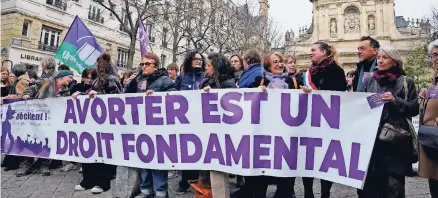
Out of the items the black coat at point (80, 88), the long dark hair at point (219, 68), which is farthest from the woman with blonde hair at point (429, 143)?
the black coat at point (80, 88)

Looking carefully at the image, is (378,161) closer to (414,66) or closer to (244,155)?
(244,155)

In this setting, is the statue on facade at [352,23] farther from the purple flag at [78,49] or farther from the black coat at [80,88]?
the black coat at [80,88]

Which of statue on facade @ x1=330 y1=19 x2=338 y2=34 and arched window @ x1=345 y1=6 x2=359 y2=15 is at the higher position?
arched window @ x1=345 y1=6 x2=359 y2=15

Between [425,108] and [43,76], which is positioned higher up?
[43,76]

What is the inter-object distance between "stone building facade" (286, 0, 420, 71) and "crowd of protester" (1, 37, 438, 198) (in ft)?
114

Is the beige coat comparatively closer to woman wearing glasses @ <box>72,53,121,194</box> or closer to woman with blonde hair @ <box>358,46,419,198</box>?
woman with blonde hair @ <box>358,46,419,198</box>

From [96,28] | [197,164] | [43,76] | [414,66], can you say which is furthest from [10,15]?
[414,66]

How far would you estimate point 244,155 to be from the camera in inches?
130

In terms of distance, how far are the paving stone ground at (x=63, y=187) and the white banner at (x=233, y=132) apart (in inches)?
19.5

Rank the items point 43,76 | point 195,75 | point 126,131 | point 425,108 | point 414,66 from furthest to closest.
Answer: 1. point 414,66
2. point 43,76
3. point 195,75
4. point 126,131
5. point 425,108

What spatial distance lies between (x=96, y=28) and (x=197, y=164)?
78.4ft

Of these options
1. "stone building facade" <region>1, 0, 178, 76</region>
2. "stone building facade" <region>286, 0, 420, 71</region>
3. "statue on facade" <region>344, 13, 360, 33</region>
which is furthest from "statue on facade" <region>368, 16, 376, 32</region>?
"stone building facade" <region>1, 0, 178, 76</region>

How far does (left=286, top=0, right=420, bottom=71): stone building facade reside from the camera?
124 ft

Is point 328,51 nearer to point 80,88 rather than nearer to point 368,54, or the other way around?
point 368,54
